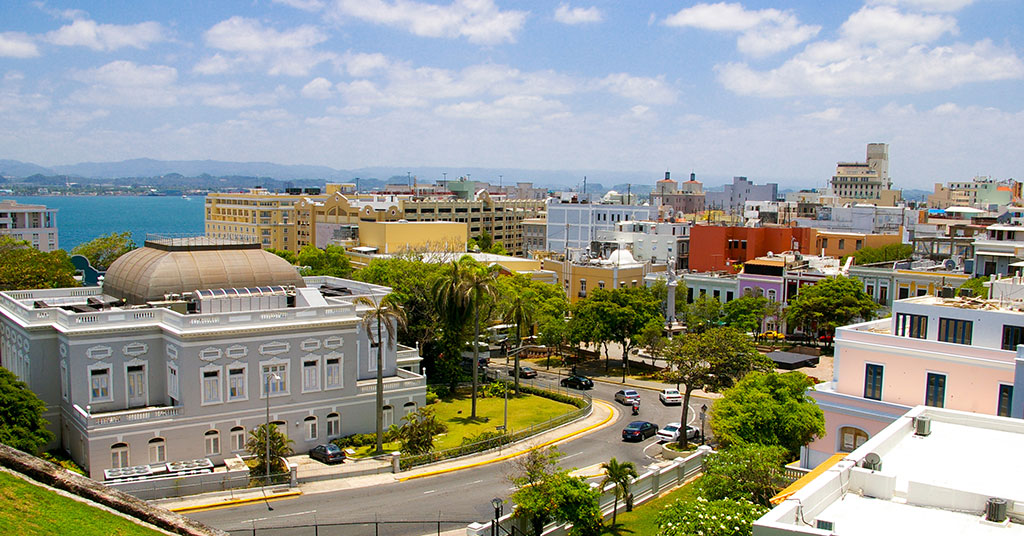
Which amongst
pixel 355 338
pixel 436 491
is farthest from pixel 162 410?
pixel 436 491

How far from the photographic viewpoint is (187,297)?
4759cm

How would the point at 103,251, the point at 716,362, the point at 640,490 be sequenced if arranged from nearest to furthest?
1. the point at 640,490
2. the point at 716,362
3. the point at 103,251

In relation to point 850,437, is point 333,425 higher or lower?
lower

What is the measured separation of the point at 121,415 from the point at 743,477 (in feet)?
96.8

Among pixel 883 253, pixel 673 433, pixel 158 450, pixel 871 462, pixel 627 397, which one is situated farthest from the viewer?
pixel 883 253

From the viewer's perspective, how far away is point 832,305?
73625mm

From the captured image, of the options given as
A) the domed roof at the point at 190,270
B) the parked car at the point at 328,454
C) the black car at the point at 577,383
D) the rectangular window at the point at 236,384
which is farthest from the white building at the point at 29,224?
the parked car at the point at 328,454

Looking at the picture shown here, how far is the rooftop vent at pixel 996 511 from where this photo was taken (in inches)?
752

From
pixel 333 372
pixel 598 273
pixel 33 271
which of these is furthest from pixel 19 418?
pixel 598 273

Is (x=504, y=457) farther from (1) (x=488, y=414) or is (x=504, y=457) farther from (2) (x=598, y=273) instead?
(2) (x=598, y=273)

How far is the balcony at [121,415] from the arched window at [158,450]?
1193mm

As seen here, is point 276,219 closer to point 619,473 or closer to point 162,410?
point 162,410

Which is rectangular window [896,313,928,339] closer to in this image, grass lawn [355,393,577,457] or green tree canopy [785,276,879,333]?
grass lawn [355,393,577,457]

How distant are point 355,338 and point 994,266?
55925 mm
